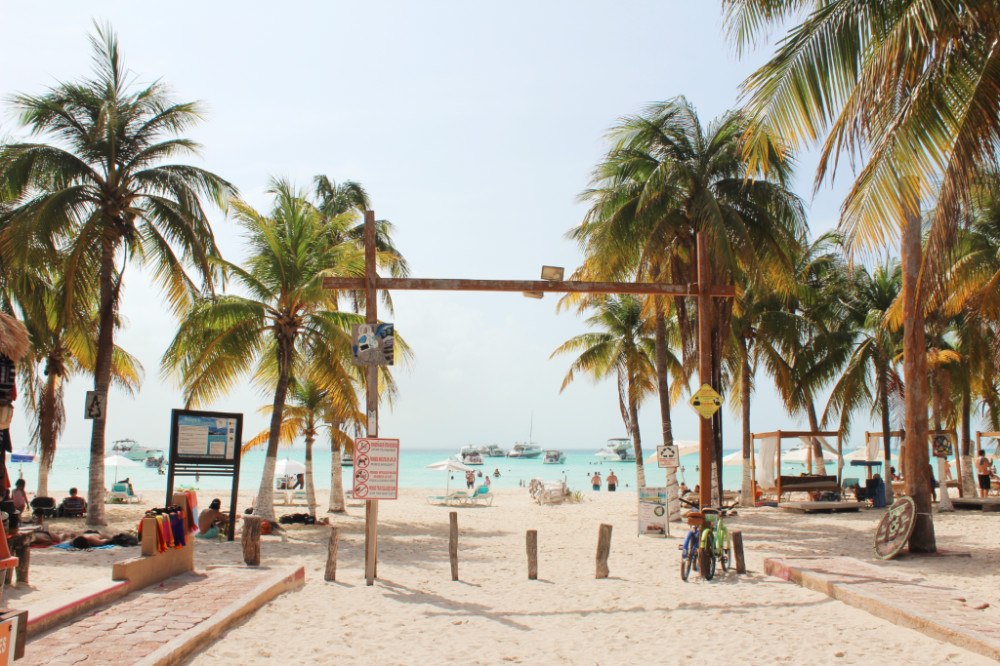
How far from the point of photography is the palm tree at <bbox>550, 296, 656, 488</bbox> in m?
29.7

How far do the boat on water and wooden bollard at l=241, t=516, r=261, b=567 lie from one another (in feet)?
481

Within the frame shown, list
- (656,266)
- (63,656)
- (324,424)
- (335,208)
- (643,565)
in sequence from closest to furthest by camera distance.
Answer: (63,656), (643,565), (656,266), (324,424), (335,208)

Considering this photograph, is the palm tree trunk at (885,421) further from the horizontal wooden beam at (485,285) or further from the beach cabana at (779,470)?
the horizontal wooden beam at (485,285)

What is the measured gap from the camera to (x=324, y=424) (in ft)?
84.5

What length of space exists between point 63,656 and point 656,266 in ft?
62.3

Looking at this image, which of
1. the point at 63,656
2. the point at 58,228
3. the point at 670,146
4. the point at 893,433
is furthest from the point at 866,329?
the point at 63,656

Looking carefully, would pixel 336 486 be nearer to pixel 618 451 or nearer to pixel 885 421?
pixel 885 421

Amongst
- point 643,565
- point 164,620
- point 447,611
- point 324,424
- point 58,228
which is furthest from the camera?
point 324,424

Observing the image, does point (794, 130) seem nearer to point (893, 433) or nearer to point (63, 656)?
point (63, 656)

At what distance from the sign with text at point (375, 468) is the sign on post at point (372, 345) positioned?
46.9 inches

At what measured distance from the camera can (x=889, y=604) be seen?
347 inches

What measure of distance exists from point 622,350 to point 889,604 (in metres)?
21.1

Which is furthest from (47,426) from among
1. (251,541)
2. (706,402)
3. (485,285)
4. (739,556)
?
(739,556)

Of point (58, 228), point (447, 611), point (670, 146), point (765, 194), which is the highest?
point (670, 146)
